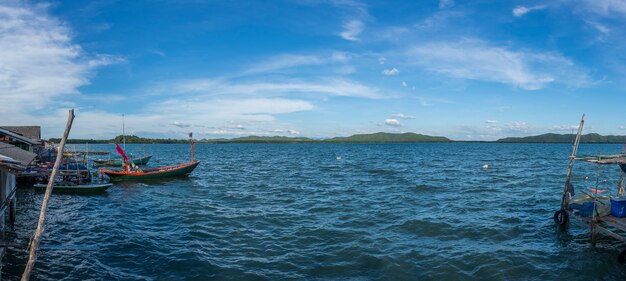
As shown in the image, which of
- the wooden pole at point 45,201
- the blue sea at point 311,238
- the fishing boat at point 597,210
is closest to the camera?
the wooden pole at point 45,201

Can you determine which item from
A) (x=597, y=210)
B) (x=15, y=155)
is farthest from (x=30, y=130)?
(x=597, y=210)

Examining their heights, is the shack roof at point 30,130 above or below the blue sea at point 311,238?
above

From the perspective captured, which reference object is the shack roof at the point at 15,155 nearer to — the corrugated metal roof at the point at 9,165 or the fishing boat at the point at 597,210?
the corrugated metal roof at the point at 9,165

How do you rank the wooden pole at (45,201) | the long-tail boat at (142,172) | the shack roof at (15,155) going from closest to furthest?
the wooden pole at (45,201)
the shack roof at (15,155)
the long-tail boat at (142,172)

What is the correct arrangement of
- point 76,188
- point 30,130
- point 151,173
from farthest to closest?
point 30,130 < point 151,173 < point 76,188

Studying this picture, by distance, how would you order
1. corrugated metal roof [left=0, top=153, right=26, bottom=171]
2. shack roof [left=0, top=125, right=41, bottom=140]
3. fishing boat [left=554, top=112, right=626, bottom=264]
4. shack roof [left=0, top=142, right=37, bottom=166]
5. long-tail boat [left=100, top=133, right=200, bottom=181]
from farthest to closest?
shack roof [left=0, top=125, right=41, bottom=140], long-tail boat [left=100, top=133, right=200, bottom=181], fishing boat [left=554, top=112, right=626, bottom=264], shack roof [left=0, top=142, right=37, bottom=166], corrugated metal roof [left=0, top=153, right=26, bottom=171]

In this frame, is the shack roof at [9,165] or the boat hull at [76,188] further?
the boat hull at [76,188]

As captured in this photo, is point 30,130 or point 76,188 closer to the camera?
point 76,188

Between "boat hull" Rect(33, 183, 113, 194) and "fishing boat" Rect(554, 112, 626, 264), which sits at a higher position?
"fishing boat" Rect(554, 112, 626, 264)

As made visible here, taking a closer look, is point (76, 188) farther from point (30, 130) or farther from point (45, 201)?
point (30, 130)

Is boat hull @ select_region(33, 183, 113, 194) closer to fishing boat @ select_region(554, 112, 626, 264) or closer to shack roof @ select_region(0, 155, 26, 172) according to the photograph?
shack roof @ select_region(0, 155, 26, 172)

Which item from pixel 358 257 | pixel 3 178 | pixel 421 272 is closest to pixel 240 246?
pixel 358 257

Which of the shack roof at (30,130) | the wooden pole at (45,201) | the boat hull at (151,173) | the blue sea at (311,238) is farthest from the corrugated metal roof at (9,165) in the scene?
the shack roof at (30,130)

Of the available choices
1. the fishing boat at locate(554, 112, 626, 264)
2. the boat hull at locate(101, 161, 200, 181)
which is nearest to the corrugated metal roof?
the fishing boat at locate(554, 112, 626, 264)
